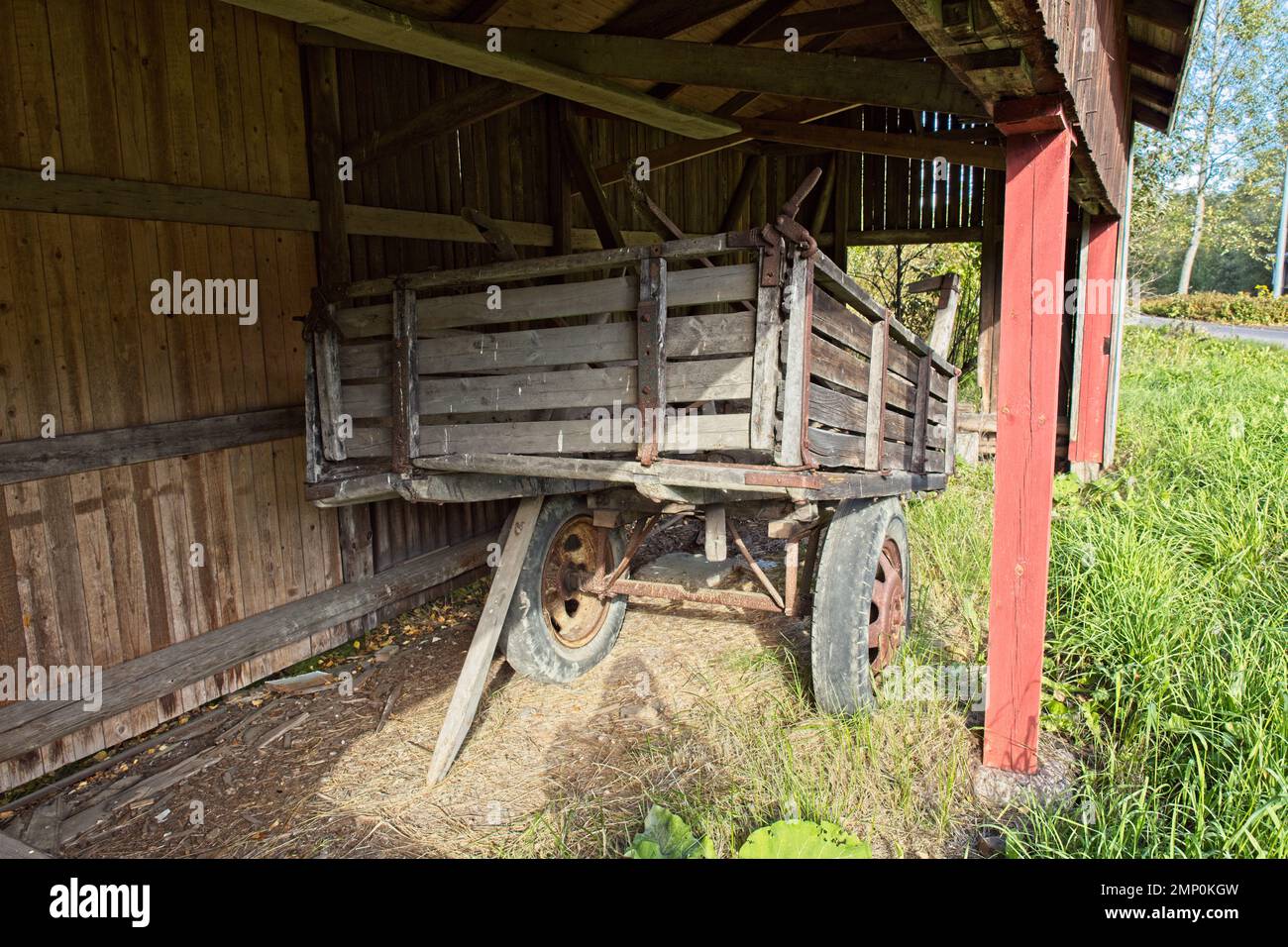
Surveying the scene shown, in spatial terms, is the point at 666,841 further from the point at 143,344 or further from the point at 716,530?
the point at 143,344

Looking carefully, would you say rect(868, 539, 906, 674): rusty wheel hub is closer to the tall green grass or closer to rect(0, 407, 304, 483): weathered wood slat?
the tall green grass

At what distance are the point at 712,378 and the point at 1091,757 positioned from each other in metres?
2.21

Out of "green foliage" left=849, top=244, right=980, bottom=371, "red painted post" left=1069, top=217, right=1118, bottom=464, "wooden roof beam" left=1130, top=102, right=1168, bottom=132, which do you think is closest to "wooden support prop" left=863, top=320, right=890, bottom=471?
"red painted post" left=1069, top=217, right=1118, bottom=464

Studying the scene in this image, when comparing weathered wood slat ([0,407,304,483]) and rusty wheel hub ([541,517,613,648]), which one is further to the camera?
rusty wheel hub ([541,517,613,648])

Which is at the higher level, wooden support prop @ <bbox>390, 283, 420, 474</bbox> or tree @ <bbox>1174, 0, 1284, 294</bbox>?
tree @ <bbox>1174, 0, 1284, 294</bbox>

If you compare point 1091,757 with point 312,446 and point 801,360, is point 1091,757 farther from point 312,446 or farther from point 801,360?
point 312,446

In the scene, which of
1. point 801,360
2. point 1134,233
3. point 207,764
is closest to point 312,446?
point 207,764

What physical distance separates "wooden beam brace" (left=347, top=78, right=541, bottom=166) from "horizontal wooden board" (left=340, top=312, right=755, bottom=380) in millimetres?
1497

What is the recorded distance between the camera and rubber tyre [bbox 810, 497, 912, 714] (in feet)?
11.6

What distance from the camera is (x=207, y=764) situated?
3641 millimetres

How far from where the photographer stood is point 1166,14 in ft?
17.6

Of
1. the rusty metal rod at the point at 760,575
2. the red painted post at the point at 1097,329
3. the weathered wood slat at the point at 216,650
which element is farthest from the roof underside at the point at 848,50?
the weathered wood slat at the point at 216,650

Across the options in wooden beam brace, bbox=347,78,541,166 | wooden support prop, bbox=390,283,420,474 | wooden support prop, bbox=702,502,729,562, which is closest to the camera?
wooden support prop, bbox=390,283,420,474

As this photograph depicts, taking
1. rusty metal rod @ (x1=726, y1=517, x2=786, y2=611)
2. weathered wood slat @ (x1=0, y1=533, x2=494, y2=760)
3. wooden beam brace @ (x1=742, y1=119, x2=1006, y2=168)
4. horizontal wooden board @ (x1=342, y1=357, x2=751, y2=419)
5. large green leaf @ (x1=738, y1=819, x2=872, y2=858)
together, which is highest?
wooden beam brace @ (x1=742, y1=119, x2=1006, y2=168)
